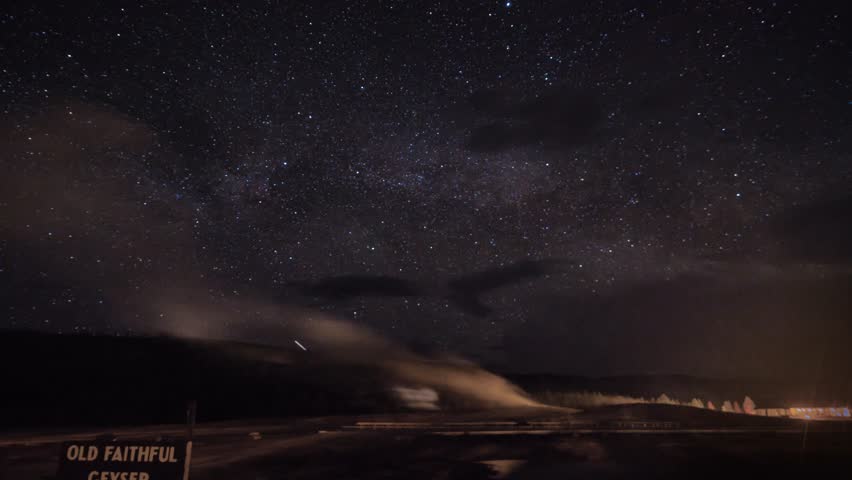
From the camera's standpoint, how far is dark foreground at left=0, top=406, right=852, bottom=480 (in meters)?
16.5

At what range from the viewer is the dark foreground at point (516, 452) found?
54.1ft

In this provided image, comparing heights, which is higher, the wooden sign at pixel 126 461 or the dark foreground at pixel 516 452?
the wooden sign at pixel 126 461

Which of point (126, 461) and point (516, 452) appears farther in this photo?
point (516, 452)

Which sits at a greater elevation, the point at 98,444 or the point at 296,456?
the point at 98,444

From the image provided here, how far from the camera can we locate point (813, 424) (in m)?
28.1

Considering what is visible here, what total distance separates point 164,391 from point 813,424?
86.0m

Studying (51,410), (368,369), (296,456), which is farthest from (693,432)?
(51,410)

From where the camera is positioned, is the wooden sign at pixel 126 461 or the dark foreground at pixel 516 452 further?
the dark foreground at pixel 516 452

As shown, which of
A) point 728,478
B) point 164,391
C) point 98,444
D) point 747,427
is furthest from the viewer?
point 164,391

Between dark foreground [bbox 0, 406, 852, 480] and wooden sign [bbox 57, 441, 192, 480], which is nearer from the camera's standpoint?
wooden sign [bbox 57, 441, 192, 480]

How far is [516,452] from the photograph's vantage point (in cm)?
1995

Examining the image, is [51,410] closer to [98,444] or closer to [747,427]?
[98,444]

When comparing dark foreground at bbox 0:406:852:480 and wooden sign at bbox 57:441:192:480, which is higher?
wooden sign at bbox 57:441:192:480

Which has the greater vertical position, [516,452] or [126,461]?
[126,461]
